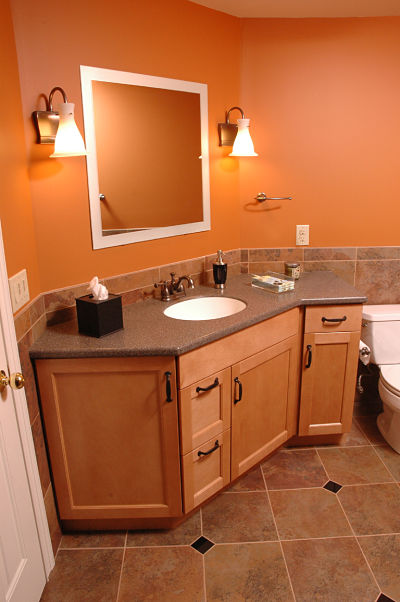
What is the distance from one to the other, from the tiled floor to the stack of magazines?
921 mm

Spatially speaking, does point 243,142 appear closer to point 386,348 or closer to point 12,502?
point 386,348

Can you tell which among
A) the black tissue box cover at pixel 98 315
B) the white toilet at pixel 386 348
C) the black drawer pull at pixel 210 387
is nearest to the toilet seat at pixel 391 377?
the white toilet at pixel 386 348

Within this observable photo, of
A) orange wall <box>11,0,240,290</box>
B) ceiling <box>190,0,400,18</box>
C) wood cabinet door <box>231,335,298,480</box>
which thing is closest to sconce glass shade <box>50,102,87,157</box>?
orange wall <box>11,0,240,290</box>

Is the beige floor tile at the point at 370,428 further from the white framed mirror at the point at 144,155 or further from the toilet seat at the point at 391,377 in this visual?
the white framed mirror at the point at 144,155

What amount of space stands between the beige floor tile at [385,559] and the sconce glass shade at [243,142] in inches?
72.6

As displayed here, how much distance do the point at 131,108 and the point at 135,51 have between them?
Result: 9.3 inches

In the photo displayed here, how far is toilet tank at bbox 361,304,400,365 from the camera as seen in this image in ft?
8.06

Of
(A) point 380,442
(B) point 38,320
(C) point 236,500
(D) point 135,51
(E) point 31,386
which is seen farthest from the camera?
(A) point 380,442

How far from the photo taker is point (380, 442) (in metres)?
2.48

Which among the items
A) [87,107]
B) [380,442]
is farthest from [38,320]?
[380,442]

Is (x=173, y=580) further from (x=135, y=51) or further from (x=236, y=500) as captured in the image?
(x=135, y=51)

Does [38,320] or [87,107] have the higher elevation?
[87,107]

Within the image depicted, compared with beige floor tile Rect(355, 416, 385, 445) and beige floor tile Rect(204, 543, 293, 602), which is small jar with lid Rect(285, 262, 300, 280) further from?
beige floor tile Rect(204, 543, 293, 602)

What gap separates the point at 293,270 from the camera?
2.45 m
